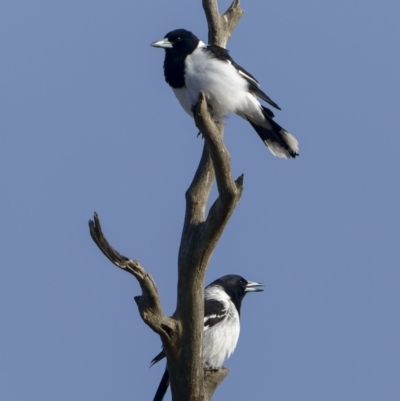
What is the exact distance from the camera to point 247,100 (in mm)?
9062

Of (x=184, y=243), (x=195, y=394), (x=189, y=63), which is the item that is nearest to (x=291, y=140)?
(x=189, y=63)

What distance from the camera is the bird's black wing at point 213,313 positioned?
9.40 m

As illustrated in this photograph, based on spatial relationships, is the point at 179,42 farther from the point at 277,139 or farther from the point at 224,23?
the point at 277,139

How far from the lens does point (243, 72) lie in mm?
9078

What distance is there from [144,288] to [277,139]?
3.14 m

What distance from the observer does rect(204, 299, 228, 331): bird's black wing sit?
9.40 meters

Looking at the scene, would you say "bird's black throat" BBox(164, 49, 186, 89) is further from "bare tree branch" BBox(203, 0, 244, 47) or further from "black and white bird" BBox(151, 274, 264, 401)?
"black and white bird" BBox(151, 274, 264, 401)

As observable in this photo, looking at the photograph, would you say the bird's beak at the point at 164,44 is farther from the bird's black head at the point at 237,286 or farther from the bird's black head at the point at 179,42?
the bird's black head at the point at 237,286

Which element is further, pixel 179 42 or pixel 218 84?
pixel 179 42

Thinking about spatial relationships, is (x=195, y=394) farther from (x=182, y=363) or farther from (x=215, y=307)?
(x=215, y=307)

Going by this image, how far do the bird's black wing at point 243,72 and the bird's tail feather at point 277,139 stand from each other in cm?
17

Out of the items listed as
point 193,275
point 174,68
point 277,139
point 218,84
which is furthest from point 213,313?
point 193,275

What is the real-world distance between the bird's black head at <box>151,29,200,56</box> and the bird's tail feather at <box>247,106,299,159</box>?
916 mm

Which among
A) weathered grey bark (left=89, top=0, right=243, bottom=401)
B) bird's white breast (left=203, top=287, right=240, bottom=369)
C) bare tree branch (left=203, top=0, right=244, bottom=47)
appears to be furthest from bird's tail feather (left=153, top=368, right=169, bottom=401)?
bare tree branch (left=203, top=0, right=244, bottom=47)
